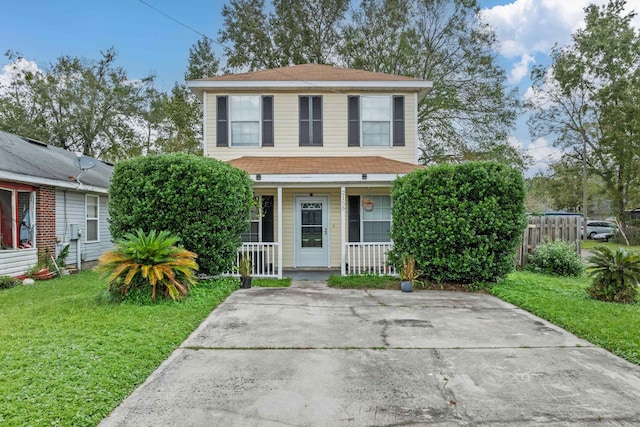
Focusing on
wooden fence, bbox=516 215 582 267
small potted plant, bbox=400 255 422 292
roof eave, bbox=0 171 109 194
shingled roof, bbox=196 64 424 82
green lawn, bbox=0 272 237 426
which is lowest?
green lawn, bbox=0 272 237 426

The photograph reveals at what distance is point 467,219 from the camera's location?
724 cm

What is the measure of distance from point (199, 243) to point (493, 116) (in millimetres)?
15140

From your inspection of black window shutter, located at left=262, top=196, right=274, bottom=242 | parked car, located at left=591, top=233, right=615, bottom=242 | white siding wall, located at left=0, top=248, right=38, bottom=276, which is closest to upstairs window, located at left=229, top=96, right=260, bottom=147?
black window shutter, located at left=262, top=196, right=274, bottom=242

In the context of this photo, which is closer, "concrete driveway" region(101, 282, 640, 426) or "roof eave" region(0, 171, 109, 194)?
"concrete driveway" region(101, 282, 640, 426)

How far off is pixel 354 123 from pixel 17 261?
9207 millimetres

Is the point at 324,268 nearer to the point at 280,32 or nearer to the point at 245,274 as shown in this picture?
the point at 245,274

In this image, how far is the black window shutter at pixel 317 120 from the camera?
10664 millimetres

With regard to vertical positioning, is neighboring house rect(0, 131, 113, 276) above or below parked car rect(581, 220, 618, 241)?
above

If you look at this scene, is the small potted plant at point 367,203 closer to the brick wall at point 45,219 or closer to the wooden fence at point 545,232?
the wooden fence at point 545,232

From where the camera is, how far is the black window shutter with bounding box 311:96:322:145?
35.0ft

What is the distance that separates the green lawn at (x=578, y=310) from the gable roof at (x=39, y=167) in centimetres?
1060

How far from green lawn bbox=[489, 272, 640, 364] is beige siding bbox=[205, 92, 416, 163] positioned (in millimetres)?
4981

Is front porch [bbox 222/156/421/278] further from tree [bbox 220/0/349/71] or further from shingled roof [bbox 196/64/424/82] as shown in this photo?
tree [bbox 220/0/349/71]

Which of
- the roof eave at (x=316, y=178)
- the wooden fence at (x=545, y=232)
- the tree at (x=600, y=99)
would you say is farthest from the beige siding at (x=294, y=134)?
the tree at (x=600, y=99)
